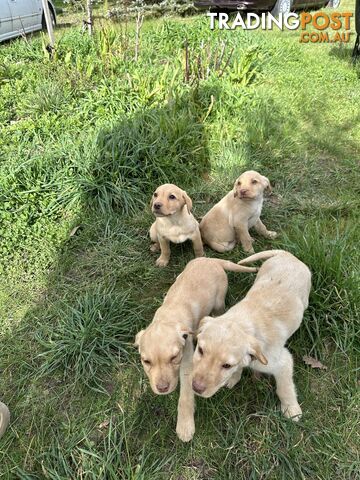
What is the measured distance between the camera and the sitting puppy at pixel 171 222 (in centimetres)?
341

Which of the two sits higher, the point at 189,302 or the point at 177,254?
the point at 189,302

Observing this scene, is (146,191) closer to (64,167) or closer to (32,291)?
(64,167)

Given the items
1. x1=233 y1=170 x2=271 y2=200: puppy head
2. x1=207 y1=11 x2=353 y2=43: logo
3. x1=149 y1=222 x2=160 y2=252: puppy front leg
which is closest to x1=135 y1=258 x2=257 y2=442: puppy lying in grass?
x1=233 y1=170 x2=271 y2=200: puppy head

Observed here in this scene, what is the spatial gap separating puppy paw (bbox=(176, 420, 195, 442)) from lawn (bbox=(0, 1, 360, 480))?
6 centimetres

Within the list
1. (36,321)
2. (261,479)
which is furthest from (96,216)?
(261,479)

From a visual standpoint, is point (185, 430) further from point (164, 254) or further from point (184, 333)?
point (164, 254)

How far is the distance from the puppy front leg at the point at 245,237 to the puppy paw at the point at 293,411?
1.64 meters

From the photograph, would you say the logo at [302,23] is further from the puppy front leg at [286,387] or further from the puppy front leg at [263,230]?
the puppy front leg at [286,387]

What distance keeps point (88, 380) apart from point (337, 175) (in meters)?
3.89

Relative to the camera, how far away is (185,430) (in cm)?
256

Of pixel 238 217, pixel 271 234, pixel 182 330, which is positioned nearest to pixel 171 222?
pixel 238 217

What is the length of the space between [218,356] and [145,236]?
2.37m

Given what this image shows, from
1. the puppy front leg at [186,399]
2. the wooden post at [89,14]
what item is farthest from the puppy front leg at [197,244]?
the wooden post at [89,14]

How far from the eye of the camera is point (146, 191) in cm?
473
